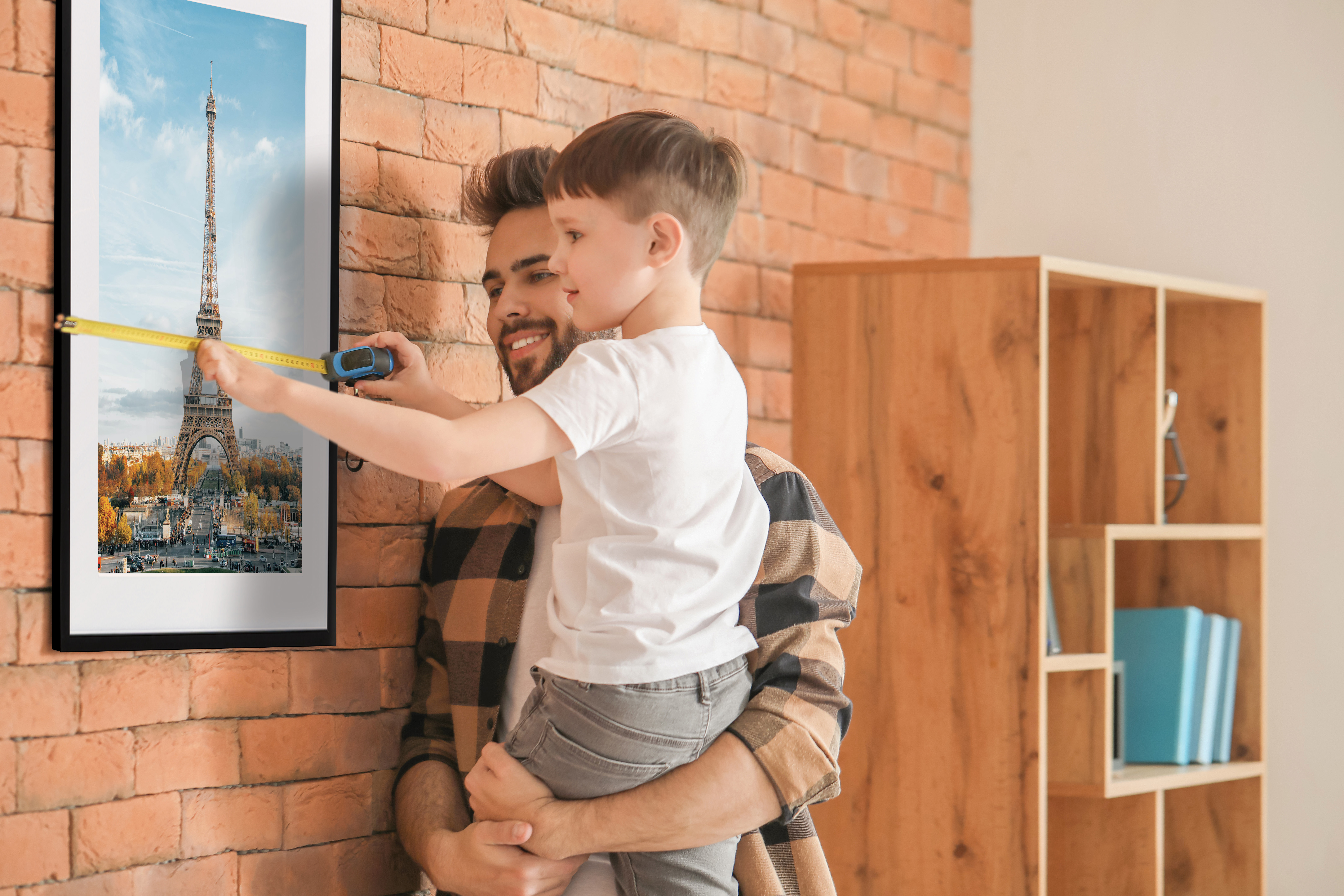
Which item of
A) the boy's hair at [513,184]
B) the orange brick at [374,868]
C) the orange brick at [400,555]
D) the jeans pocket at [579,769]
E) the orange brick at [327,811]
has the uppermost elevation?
the boy's hair at [513,184]

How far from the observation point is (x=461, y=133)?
1892 mm

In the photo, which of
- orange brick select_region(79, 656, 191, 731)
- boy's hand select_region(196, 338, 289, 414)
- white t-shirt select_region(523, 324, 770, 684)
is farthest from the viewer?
orange brick select_region(79, 656, 191, 731)

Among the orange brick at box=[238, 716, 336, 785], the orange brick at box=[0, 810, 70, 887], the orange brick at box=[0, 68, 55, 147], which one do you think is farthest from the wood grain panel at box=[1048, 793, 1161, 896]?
the orange brick at box=[0, 68, 55, 147]

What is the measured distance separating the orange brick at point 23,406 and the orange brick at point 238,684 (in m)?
0.24

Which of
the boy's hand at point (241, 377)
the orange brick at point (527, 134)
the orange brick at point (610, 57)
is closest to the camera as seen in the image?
the boy's hand at point (241, 377)

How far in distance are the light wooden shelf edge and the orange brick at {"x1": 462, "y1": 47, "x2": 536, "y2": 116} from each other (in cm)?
137

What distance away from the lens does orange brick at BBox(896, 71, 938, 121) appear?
276 centimetres

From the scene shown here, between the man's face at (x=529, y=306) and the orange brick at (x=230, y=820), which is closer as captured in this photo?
the orange brick at (x=230, y=820)

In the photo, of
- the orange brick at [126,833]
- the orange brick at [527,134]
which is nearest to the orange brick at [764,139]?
the orange brick at [527,134]

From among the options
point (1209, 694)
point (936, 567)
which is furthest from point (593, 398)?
point (1209, 694)

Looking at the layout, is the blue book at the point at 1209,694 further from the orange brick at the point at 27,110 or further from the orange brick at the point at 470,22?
the orange brick at the point at 27,110

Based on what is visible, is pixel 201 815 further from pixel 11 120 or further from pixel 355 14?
pixel 355 14

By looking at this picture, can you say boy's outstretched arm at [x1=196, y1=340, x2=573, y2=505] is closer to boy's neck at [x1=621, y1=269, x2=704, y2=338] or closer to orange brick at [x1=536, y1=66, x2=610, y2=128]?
boy's neck at [x1=621, y1=269, x2=704, y2=338]

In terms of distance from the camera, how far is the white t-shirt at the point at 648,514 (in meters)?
1.27
